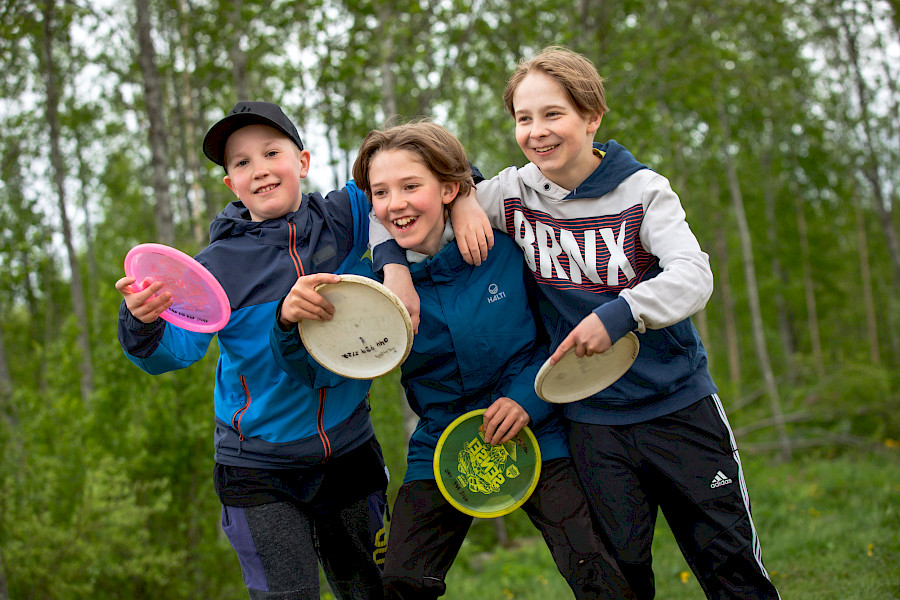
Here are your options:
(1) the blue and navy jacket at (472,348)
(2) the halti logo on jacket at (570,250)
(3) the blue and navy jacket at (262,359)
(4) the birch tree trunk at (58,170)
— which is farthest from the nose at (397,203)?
(4) the birch tree trunk at (58,170)

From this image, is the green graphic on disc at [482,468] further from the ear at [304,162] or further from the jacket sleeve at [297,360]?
the ear at [304,162]

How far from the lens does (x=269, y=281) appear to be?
2752 millimetres

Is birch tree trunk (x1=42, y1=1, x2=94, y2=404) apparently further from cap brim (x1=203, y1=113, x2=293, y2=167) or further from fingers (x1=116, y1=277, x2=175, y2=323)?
fingers (x1=116, y1=277, x2=175, y2=323)

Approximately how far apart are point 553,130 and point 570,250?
0.47 meters

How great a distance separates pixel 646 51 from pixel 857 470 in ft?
27.6

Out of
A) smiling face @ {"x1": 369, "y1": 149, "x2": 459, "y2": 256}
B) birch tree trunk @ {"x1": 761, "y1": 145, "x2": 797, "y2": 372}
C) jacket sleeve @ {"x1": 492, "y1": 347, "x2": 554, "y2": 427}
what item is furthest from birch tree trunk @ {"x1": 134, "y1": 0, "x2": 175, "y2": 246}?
birch tree trunk @ {"x1": 761, "y1": 145, "x2": 797, "y2": 372}

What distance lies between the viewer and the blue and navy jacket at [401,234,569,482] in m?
2.65

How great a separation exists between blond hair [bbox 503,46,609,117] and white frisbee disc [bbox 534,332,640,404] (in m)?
0.95

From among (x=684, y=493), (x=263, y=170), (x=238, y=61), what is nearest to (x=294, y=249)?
(x=263, y=170)

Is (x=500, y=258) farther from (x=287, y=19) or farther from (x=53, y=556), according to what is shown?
(x=287, y=19)

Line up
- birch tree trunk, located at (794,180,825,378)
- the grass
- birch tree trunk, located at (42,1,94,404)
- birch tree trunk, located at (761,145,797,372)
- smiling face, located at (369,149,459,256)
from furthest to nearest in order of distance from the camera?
birch tree trunk, located at (761,145,797,372) < birch tree trunk, located at (794,180,825,378) < birch tree trunk, located at (42,1,94,404) < the grass < smiling face, located at (369,149,459,256)

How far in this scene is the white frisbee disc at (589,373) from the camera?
2.44 meters

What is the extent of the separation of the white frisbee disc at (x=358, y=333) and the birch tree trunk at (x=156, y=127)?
231 inches

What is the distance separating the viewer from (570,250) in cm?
264
